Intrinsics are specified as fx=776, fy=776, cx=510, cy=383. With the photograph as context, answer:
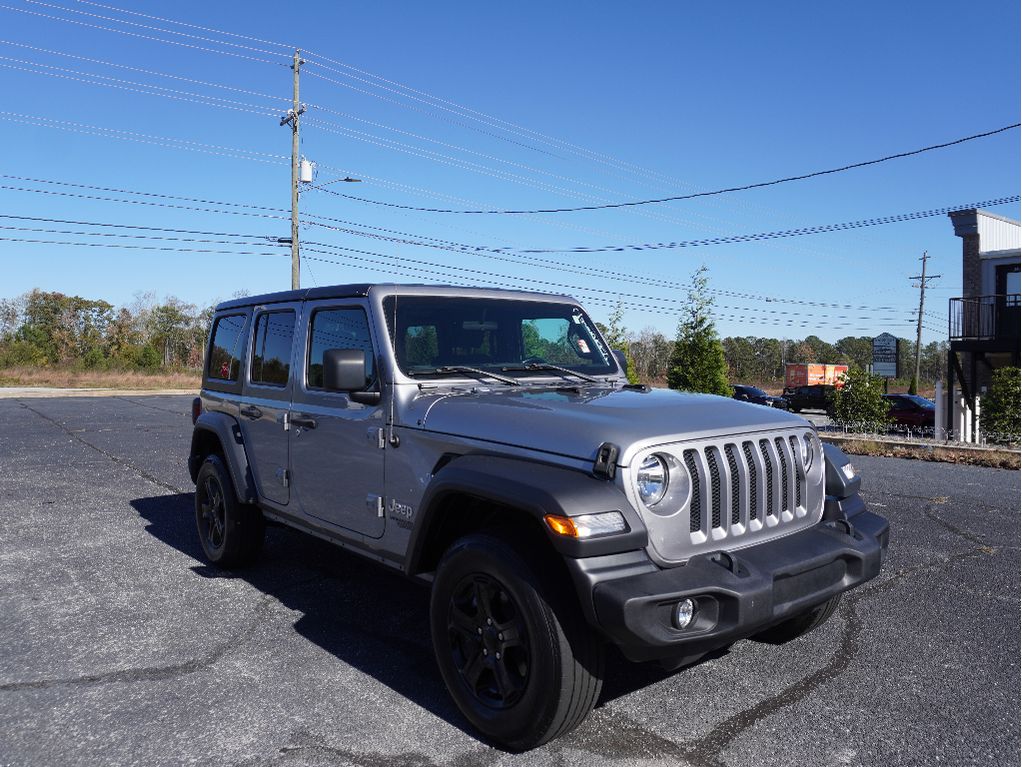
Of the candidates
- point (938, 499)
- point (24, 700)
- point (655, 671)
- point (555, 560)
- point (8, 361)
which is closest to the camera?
point (555, 560)

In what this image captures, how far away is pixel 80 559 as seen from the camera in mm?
6090

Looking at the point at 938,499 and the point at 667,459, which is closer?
the point at 667,459

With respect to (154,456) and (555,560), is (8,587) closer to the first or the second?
(555,560)

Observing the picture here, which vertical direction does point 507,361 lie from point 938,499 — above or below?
above

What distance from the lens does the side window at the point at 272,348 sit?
4938mm

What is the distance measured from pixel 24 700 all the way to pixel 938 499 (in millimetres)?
8595

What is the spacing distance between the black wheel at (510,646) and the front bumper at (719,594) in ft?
0.67

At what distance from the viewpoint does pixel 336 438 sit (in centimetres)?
427

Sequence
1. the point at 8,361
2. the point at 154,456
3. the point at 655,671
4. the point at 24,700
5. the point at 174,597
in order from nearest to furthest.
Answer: the point at 24,700 < the point at 655,671 < the point at 174,597 < the point at 154,456 < the point at 8,361

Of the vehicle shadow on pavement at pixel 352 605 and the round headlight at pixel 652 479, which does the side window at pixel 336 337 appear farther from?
the round headlight at pixel 652 479

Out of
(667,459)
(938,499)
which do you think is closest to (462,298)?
(667,459)

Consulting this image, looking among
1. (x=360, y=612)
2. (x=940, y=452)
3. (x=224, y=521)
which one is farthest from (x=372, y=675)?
(x=940, y=452)

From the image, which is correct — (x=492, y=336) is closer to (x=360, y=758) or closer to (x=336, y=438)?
(x=336, y=438)

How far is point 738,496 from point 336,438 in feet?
7.16
